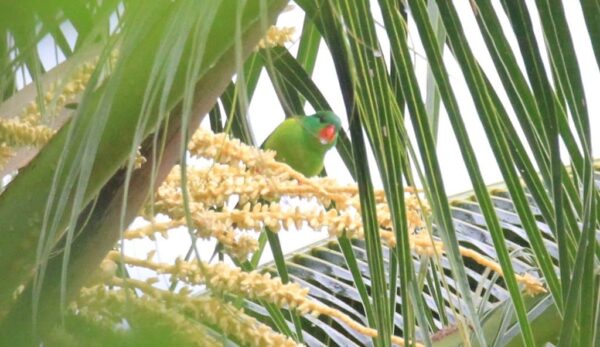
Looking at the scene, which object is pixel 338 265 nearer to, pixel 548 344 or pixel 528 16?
pixel 548 344

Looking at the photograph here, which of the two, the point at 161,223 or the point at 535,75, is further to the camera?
the point at 161,223

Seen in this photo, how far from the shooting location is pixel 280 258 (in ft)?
2.23

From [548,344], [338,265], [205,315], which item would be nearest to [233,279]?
[205,315]

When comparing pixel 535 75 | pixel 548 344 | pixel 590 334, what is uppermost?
pixel 535 75

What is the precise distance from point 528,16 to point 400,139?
0.46ft

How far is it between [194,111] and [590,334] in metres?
0.19

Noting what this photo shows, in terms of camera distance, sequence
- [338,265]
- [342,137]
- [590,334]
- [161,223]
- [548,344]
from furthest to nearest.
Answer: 1. [338,265]
2. [548,344]
3. [342,137]
4. [161,223]
5. [590,334]

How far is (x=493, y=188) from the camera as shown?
1.29 metres

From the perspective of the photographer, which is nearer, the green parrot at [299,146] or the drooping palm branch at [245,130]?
the drooping palm branch at [245,130]

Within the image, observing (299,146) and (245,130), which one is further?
(299,146)

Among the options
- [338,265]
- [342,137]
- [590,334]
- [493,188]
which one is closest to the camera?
[590,334]

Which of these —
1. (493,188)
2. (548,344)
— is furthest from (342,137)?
(493,188)

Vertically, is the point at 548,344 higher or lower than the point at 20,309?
lower

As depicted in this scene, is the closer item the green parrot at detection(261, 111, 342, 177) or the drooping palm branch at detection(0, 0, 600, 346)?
the drooping palm branch at detection(0, 0, 600, 346)
